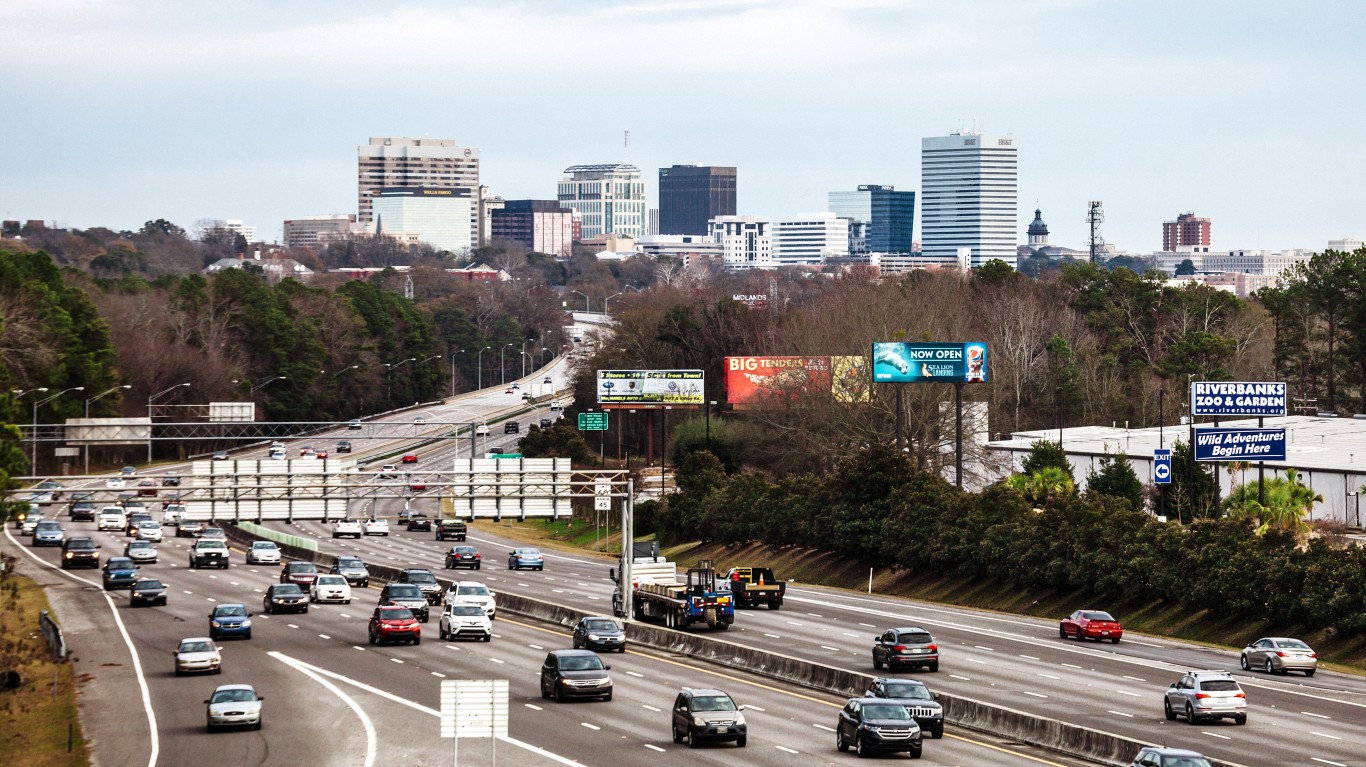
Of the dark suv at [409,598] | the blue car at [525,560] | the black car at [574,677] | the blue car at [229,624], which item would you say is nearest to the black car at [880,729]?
the black car at [574,677]

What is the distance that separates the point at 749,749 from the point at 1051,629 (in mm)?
32177

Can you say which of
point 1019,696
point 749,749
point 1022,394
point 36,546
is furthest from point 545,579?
point 1022,394

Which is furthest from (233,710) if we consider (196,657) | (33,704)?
(196,657)

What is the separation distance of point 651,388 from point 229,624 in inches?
3278

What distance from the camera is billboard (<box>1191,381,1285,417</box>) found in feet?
262

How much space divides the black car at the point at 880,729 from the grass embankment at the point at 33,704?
17598 mm

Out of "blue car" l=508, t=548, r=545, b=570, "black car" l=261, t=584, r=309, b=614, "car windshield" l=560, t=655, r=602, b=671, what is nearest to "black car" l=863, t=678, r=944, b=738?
"car windshield" l=560, t=655, r=602, b=671

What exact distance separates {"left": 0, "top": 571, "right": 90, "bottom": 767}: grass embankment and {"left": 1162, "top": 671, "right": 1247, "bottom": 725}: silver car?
85.2ft

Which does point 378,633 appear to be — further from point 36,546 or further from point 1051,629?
point 36,546

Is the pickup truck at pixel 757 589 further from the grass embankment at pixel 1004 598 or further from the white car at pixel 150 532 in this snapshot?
the white car at pixel 150 532

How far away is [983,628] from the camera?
6769 cm

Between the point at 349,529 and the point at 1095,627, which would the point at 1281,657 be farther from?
the point at 349,529

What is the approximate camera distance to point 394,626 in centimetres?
5956

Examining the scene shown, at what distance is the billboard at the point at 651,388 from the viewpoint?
142 meters
